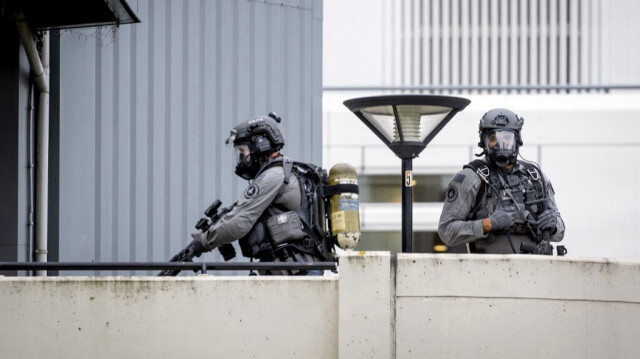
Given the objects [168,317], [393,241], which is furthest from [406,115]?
[393,241]

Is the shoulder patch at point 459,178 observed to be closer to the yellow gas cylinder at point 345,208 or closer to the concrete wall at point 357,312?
the yellow gas cylinder at point 345,208

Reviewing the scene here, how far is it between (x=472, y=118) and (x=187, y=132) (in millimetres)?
6171

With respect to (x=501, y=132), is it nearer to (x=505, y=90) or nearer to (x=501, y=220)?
(x=501, y=220)

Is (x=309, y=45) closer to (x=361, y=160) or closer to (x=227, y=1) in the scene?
(x=227, y=1)

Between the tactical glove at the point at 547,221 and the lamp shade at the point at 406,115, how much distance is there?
0.93 m

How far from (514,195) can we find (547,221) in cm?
28

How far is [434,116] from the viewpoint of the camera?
7.41 meters

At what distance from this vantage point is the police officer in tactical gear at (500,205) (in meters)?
7.63

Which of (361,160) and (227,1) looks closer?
(227,1)

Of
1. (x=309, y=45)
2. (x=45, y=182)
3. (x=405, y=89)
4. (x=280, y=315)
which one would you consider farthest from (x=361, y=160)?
(x=280, y=315)

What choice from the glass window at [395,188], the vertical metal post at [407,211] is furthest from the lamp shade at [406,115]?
the glass window at [395,188]

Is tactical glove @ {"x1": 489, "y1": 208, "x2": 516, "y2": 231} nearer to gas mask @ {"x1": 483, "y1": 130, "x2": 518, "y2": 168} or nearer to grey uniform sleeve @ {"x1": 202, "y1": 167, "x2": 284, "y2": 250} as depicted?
gas mask @ {"x1": 483, "y1": 130, "x2": 518, "y2": 168}

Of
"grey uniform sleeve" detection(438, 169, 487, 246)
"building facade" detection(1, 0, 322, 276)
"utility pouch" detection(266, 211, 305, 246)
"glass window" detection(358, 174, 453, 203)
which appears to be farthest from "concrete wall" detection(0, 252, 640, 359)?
"glass window" detection(358, 174, 453, 203)

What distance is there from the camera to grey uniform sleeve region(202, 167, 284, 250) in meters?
7.45
